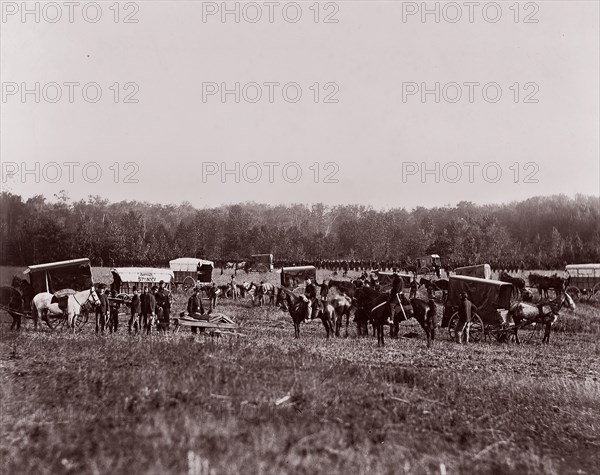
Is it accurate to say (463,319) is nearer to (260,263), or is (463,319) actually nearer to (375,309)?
(375,309)

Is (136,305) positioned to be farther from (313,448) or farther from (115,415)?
(313,448)

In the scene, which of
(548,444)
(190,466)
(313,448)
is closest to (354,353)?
(548,444)

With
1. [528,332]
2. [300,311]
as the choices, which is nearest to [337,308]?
[300,311]

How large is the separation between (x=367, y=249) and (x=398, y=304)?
80.5ft

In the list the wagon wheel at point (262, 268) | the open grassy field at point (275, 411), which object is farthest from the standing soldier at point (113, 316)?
the wagon wheel at point (262, 268)

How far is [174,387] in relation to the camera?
843 centimetres

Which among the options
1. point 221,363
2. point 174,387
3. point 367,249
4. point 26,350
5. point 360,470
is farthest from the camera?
point 367,249

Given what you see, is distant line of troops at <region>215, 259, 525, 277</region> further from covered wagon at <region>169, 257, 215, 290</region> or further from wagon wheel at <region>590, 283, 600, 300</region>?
covered wagon at <region>169, 257, 215, 290</region>

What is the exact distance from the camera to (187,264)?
74.0 ft

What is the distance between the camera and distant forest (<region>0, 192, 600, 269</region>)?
16.7 meters

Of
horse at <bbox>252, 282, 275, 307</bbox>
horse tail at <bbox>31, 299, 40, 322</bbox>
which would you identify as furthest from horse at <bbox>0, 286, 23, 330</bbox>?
horse at <bbox>252, 282, 275, 307</bbox>

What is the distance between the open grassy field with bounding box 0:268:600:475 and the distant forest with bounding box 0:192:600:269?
3855mm

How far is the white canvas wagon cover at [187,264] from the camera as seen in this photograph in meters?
21.9

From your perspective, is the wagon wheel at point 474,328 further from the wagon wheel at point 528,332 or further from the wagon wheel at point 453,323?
the wagon wheel at point 528,332
